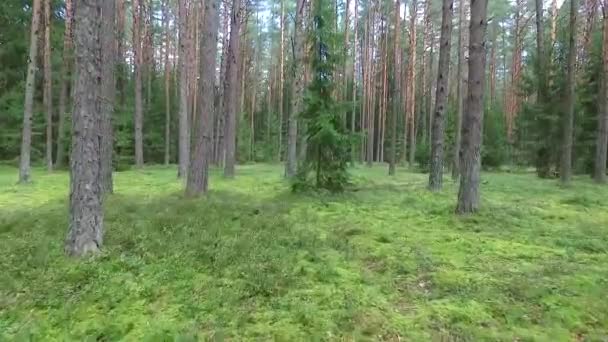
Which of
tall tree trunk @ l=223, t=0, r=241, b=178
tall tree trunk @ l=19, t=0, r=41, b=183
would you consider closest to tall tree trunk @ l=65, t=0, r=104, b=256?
tall tree trunk @ l=19, t=0, r=41, b=183

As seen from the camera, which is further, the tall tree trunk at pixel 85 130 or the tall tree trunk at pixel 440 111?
the tall tree trunk at pixel 440 111

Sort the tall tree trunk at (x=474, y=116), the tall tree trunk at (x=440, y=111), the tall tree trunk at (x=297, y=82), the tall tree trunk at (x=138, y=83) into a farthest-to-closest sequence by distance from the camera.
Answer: the tall tree trunk at (x=138, y=83), the tall tree trunk at (x=297, y=82), the tall tree trunk at (x=440, y=111), the tall tree trunk at (x=474, y=116)

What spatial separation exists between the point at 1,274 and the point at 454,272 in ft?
15.1

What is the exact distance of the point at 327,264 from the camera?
5.06m

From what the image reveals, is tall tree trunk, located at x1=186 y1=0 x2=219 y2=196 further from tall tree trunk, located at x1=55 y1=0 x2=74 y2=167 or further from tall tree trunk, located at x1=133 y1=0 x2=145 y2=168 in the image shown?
tall tree trunk, located at x1=133 y1=0 x2=145 y2=168

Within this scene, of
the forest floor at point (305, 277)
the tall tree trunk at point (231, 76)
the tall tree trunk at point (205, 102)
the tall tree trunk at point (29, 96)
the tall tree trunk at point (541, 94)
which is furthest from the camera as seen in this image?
the tall tree trunk at point (541, 94)

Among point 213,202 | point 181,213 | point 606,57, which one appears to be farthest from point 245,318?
point 606,57

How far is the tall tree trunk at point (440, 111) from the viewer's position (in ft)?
37.3

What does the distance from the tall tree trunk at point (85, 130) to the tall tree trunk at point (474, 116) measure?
19.1 feet

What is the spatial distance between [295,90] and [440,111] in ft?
17.2

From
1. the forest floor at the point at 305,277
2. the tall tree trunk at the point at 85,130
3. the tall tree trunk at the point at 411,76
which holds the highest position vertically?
the tall tree trunk at the point at 411,76

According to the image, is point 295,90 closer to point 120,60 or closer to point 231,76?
point 231,76

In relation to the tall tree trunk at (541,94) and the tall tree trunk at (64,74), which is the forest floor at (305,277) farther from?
the tall tree trunk at (64,74)

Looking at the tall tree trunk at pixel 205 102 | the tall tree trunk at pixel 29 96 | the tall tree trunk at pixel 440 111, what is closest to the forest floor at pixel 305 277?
the tall tree trunk at pixel 205 102
